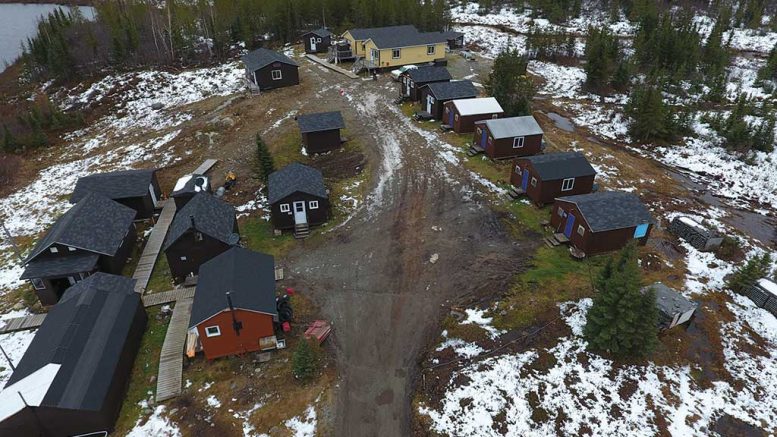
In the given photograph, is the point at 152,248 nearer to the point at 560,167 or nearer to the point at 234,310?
the point at 234,310

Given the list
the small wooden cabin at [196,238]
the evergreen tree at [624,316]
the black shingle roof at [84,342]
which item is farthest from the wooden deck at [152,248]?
the evergreen tree at [624,316]

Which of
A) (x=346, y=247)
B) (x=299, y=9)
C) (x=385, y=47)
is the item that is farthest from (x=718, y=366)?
(x=299, y=9)

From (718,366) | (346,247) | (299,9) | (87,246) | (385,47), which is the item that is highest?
(299,9)

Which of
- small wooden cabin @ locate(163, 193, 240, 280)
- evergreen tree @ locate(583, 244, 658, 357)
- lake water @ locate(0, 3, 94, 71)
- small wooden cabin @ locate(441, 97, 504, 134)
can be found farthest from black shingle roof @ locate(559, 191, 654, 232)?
lake water @ locate(0, 3, 94, 71)

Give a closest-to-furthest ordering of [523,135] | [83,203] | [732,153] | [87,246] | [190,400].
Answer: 1. [190,400]
2. [87,246]
3. [83,203]
4. [523,135]
5. [732,153]

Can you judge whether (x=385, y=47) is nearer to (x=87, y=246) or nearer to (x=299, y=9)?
(x=299, y=9)

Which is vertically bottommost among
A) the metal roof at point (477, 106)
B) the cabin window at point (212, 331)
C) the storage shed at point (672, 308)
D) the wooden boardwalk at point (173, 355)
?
the wooden boardwalk at point (173, 355)

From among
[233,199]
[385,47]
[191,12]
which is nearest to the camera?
[233,199]

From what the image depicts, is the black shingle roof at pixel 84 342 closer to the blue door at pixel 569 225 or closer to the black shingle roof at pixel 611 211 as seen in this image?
the blue door at pixel 569 225
